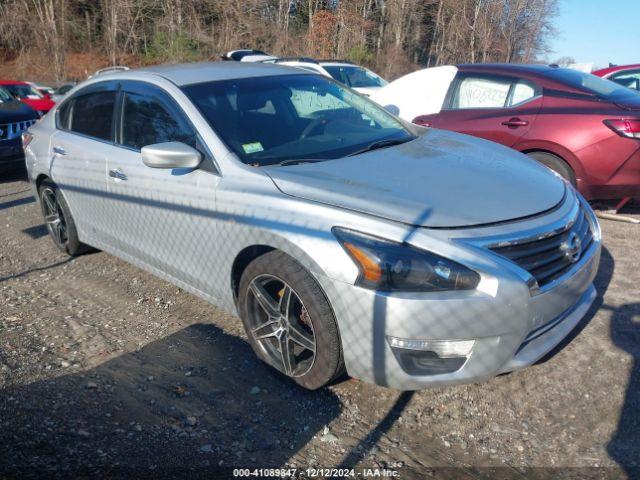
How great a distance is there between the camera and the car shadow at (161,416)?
2711mm

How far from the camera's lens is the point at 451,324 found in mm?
2631

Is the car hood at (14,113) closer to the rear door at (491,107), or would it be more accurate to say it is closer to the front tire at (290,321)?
the rear door at (491,107)

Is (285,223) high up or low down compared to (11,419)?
up

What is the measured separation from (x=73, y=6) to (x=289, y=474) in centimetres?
3875

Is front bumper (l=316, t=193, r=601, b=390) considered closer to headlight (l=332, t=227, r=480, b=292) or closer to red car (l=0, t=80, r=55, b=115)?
headlight (l=332, t=227, r=480, b=292)

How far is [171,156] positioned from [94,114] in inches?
69.0

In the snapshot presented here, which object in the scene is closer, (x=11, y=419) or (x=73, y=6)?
(x=11, y=419)

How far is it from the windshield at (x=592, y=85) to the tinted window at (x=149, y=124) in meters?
3.97

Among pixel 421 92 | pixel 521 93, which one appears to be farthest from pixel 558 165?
pixel 421 92

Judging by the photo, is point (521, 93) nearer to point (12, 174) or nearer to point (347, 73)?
point (347, 73)

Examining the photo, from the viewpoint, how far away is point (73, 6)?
1388 inches

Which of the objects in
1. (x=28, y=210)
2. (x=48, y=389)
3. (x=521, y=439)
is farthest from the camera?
(x=28, y=210)

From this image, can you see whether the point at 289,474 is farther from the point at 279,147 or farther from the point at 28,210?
the point at 28,210

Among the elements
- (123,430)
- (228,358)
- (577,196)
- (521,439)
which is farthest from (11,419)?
(577,196)
